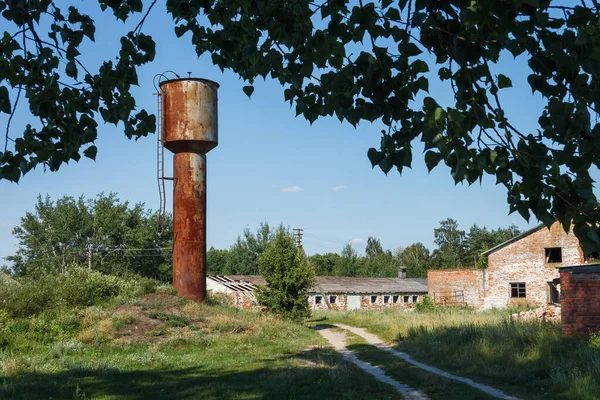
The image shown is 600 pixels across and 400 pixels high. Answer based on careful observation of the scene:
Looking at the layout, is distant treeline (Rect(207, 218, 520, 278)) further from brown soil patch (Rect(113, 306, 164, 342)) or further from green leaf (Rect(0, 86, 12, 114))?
green leaf (Rect(0, 86, 12, 114))

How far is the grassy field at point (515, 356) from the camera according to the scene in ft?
36.0

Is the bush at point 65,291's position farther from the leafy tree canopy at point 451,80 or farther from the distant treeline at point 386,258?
the distant treeline at point 386,258

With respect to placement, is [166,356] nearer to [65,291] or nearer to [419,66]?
[65,291]

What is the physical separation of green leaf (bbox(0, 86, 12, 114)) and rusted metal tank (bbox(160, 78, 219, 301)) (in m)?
19.2

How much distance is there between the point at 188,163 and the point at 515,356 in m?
15.3

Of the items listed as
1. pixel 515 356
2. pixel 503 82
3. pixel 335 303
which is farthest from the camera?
pixel 335 303

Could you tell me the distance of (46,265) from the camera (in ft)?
172

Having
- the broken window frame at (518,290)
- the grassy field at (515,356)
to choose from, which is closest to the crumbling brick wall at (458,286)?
the broken window frame at (518,290)

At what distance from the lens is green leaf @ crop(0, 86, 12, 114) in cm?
498

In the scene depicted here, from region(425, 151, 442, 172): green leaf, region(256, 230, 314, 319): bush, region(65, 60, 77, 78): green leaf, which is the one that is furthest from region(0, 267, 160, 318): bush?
region(425, 151, 442, 172): green leaf

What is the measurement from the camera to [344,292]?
47.8 m

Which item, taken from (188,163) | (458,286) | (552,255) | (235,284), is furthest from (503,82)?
(458,286)

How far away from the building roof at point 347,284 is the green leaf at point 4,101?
3861 cm

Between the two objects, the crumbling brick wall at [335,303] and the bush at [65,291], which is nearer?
the bush at [65,291]
